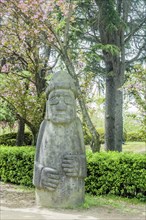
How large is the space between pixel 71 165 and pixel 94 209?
0.98 m

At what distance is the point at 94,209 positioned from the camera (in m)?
6.19

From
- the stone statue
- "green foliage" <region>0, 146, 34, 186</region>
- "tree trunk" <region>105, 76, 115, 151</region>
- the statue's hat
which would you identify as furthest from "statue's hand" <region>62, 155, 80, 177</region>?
"tree trunk" <region>105, 76, 115, 151</region>

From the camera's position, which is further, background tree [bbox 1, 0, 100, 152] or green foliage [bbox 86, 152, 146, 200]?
background tree [bbox 1, 0, 100, 152]

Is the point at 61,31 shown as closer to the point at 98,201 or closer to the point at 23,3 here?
the point at 23,3

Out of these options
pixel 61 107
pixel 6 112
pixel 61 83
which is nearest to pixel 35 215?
pixel 61 107

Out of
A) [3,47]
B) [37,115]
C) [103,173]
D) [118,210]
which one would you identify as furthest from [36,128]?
[118,210]

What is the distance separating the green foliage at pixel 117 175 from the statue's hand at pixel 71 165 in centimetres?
180

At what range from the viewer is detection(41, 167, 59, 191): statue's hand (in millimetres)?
6004

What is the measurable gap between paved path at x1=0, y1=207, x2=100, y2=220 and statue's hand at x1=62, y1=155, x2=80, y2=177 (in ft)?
2.41

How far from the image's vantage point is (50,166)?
613 centimetres

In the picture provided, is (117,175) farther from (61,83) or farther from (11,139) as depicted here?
(11,139)

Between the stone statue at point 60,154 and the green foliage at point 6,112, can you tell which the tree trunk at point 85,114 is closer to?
the stone statue at point 60,154

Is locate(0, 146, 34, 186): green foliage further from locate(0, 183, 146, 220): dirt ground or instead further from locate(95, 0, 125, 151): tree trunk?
locate(95, 0, 125, 151): tree trunk

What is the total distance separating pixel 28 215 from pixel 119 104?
7.27m
